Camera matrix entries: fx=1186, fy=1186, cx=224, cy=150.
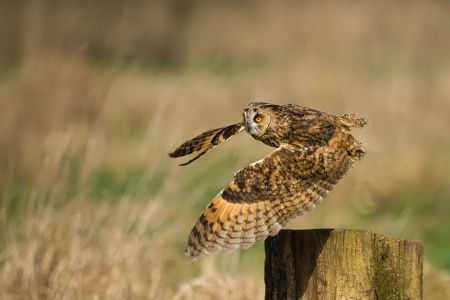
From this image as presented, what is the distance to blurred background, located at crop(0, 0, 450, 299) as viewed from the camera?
254 inches

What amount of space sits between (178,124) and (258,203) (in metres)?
8.77

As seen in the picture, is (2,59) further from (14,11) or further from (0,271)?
(0,271)

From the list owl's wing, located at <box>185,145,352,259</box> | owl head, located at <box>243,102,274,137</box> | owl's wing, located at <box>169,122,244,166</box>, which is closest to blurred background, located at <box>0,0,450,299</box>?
owl's wing, located at <box>169,122,244,166</box>

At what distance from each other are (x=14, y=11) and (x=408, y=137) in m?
8.64

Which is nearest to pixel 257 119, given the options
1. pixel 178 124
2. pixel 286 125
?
pixel 286 125

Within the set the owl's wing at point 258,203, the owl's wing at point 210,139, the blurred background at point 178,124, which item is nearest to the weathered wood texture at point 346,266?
the owl's wing at point 258,203

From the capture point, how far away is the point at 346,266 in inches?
158

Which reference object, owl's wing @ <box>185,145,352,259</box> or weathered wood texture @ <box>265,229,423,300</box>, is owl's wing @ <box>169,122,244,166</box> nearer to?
owl's wing @ <box>185,145,352,259</box>

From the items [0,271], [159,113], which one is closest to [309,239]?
[0,271]

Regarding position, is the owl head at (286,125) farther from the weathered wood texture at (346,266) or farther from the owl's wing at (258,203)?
the weathered wood texture at (346,266)

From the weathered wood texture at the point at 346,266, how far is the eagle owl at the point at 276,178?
13 centimetres

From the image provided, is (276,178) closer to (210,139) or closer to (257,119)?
(257,119)

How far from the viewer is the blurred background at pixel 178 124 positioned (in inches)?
254

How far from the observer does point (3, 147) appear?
10039 millimetres
